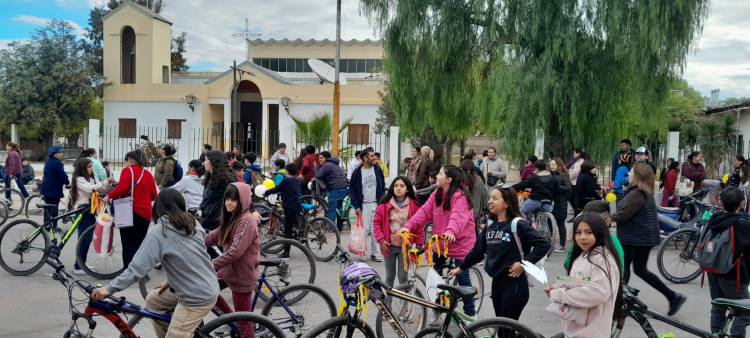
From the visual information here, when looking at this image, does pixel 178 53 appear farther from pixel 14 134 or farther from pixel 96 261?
pixel 96 261

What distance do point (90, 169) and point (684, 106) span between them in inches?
1287

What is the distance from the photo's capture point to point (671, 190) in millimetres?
12586

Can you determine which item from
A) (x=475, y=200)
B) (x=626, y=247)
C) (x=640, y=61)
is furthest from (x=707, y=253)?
(x=640, y=61)

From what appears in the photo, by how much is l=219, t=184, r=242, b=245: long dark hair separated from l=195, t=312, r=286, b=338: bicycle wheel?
101 cm

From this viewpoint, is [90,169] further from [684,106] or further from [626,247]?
[684,106]

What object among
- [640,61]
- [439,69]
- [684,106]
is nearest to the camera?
[640,61]

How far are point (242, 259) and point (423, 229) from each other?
221cm

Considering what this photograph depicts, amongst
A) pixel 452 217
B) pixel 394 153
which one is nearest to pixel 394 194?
pixel 452 217

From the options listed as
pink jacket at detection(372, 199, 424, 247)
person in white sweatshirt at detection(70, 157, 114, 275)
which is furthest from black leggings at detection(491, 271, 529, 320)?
person in white sweatshirt at detection(70, 157, 114, 275)

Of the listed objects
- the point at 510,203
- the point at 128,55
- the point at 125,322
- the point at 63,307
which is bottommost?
the point at 63,307

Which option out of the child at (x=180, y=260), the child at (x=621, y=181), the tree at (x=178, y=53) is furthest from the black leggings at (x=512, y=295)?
the tree at (x=178, y=53)

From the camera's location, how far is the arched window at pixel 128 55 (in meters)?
36.2

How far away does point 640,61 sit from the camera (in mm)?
14375

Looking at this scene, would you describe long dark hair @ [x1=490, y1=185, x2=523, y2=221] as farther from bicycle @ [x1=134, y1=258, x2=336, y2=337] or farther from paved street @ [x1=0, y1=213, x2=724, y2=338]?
paved street @ [x1=0, y1=213, x2=724, y2=338]
